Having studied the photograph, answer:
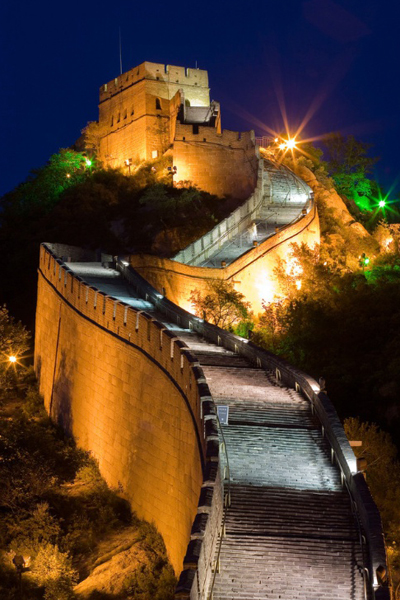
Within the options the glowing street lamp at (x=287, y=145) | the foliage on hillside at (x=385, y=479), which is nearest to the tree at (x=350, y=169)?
the glowing street lamp at (x=287, y=145)

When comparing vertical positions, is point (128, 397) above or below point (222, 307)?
below

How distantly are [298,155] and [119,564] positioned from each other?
116 ft

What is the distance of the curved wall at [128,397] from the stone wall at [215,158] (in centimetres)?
1472

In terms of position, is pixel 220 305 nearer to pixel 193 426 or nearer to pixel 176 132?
pixel 193 426

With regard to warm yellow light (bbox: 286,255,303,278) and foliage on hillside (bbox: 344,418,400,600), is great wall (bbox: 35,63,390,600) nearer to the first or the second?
warm yellow light (bbox: 286,255,303,278)

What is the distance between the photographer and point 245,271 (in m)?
27.5

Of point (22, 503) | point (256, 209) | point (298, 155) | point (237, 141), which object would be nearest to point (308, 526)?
point (22, 503)

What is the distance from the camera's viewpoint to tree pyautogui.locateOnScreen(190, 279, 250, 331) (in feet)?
82.3

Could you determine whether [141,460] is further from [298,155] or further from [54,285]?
[298,155]

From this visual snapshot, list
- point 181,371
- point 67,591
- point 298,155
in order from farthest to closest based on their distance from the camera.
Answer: point 298,155, point 181,371, point 67,591

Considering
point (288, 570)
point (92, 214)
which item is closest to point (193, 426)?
point (288, 570)

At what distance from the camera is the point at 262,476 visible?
11.3 m

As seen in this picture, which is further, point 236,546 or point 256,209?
point 256,209

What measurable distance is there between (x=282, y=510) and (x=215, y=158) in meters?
27.9
